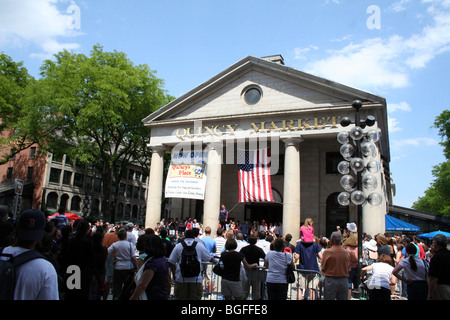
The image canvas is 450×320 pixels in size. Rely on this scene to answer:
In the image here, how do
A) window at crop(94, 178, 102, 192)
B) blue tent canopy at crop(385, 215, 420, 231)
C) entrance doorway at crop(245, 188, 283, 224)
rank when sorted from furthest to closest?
window at crop(94, 178, 102, 192) → entrance doorway at crop(245, 188, 283, 224) → blue tent canopy at crop(385, 215, 420, 231)

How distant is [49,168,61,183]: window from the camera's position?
4666cm

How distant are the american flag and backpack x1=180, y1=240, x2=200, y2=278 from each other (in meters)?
15.0

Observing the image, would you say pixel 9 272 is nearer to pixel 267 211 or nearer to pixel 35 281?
pixel 35 281

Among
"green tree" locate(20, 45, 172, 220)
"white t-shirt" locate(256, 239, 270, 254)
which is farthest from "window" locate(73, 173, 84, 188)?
"white t-shirt" locate(256, 239, 270, 254)

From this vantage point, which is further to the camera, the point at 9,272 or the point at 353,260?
the point at 353,260

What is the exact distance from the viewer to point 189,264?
6.77 metres

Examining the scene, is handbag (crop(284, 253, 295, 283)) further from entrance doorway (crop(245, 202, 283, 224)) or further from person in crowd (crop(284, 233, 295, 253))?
entrance doorway (crop(245, 202, 283, 224))

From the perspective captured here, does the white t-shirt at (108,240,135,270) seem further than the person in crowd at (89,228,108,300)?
Yes

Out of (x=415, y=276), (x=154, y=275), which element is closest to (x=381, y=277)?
(x=415, y=276)

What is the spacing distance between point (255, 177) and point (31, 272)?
63.5 feet

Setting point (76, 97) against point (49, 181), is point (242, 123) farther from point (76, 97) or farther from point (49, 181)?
point (49, 181)

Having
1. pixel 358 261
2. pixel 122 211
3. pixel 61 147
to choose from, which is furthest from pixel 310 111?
pixel 122 211

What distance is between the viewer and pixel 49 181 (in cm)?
4619
